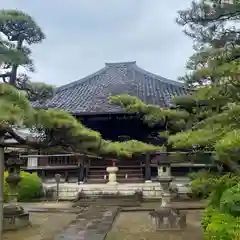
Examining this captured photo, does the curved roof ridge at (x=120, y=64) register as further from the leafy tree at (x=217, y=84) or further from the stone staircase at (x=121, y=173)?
the leafy tree at (x=217, y=84)

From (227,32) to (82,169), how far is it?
1017cm

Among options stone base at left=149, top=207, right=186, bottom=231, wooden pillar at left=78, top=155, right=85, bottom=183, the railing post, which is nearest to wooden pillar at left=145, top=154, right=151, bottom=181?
the railing post

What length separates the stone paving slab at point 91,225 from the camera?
793cm

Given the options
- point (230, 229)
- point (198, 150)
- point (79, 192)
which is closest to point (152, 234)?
point (198, 150)

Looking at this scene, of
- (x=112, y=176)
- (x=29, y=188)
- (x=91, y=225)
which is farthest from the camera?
(x=112, y=176)

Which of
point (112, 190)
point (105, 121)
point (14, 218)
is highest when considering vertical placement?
point (105, 121)

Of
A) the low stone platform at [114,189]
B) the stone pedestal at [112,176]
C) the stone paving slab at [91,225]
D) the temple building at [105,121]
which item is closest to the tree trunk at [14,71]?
the stone paving slab at [91,225]

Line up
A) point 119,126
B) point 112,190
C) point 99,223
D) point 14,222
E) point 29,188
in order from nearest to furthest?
point 14,222 → point 99,223 → point 112,190 → point 29,188 → point 119,126

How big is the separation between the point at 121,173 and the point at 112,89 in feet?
12.9

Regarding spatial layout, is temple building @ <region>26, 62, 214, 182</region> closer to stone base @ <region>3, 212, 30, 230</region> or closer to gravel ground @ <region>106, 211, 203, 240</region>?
gravel ground @ <region>106, 211, 203, 240</region>

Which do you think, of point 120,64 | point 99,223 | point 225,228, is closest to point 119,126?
point 99,223

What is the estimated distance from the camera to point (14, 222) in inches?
366

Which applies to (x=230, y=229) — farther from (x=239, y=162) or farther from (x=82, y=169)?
(x=82, y=169)

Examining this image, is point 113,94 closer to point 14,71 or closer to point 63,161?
point 63,161
